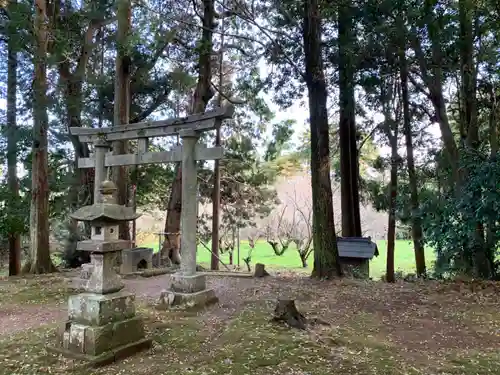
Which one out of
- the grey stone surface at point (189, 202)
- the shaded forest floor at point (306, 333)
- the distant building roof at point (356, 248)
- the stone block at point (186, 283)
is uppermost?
the grey stone surface at point (189, 202)

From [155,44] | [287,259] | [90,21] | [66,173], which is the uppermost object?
[90,21]

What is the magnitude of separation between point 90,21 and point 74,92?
5.90 feet

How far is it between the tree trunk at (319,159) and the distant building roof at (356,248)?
1941 millimetres

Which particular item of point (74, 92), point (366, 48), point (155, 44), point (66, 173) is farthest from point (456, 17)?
point (66, 173)

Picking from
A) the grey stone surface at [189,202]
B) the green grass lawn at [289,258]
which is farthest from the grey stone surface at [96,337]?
the green grass lawn at [289,258]

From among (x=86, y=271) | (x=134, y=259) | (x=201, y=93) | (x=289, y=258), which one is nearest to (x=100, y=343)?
(x=86, y=271)

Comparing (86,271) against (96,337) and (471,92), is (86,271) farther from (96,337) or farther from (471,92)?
(471,92)

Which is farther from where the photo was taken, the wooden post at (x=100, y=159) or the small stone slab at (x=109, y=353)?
the wooden post at (x=100, y=159)

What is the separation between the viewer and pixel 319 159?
7.28 m

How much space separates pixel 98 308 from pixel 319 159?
4.87 m

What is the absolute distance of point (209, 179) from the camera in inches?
567

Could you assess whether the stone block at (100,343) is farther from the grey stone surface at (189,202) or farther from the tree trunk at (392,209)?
the tree trunk at (392,209)

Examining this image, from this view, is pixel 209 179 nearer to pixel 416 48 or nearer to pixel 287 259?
pixel 287 259

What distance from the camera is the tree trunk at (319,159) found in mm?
7184
